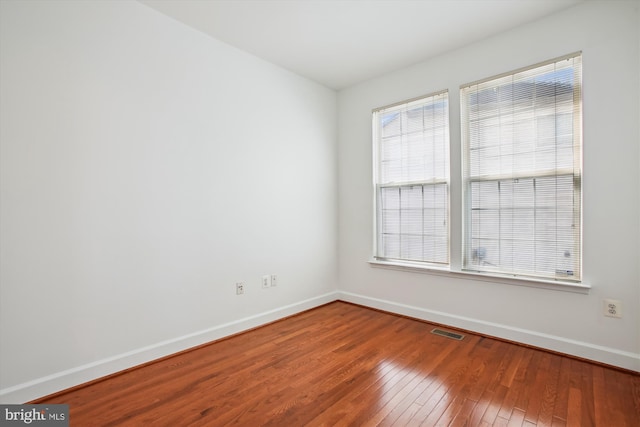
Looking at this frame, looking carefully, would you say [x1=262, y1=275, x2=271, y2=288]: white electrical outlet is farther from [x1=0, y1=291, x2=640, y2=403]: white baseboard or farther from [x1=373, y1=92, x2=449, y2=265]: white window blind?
[x1=373, y1=92, x2=449, y2=265]: white window blind

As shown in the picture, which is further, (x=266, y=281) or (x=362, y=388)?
(x=266, y=281)

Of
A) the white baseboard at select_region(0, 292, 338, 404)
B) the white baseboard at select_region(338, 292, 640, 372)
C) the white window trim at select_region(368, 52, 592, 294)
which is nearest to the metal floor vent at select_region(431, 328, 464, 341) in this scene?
the white baseboard at select_region(338, 292, 640, 372)

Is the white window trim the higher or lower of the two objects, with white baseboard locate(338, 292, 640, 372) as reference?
higher

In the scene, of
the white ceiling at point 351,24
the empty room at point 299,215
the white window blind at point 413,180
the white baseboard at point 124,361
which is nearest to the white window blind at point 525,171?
the empty room at point 299,215

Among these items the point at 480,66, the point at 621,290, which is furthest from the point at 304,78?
the point at 621,290

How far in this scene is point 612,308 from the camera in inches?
90.6

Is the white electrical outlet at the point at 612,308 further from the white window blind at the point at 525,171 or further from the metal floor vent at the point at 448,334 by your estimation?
the metal floor vent at the point at 448,334

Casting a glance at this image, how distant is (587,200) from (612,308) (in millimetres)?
816

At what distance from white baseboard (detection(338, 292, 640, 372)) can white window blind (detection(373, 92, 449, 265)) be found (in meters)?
0.54

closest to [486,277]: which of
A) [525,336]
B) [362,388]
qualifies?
[525,336]

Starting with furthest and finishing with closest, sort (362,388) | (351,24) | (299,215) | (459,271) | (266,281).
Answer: (299,215) < (266,281) < (459,271) < (351,24) < (362,388)

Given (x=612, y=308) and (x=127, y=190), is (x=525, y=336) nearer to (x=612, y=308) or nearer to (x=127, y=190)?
(x=612, y=308)

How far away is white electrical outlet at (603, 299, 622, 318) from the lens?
227cm

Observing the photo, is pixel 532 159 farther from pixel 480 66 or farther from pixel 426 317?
pixel 426 317
